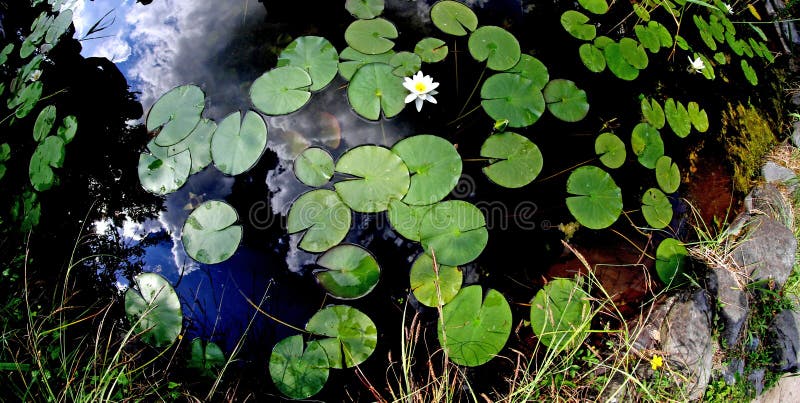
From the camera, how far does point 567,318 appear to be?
1.66 m

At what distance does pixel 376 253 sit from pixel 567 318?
2.84 feet

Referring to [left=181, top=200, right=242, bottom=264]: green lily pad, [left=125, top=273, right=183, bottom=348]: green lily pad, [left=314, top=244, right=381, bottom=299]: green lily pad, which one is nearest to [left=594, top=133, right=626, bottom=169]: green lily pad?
[left=314, top=244, right=381, bottom=299]: green lily pad

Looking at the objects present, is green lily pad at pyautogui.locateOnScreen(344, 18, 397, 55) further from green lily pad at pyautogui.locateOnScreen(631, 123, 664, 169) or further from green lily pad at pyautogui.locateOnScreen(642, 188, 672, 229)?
green lily pad at pyautogui.locateOnScreen(642, 188, 672, 229)

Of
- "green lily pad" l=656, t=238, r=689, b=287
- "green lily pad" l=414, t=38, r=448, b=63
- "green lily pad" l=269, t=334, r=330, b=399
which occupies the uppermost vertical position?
"green lily pad" l=414, t=38, r=448, b=63

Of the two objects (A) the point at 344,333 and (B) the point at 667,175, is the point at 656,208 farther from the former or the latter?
(A) the point at 344,333

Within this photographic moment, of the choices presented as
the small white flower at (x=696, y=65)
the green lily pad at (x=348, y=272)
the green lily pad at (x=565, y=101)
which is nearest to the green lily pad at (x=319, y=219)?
the green lily pad at (x=348, y=272)

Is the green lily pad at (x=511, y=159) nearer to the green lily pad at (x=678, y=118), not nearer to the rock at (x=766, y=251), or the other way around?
the green lily pad at (x=678, y=118)

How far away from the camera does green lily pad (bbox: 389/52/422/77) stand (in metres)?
1.95

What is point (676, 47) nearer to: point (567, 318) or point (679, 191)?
point (679, 191)

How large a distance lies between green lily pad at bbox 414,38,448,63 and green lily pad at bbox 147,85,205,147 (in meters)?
1.13

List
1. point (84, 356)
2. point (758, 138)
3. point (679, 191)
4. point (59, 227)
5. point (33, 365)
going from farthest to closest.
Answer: point (758, 138) → point (679, 191) → point (59, 227) → point (84, 356) → point (33, 365)

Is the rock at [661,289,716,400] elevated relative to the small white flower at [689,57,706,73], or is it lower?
lower

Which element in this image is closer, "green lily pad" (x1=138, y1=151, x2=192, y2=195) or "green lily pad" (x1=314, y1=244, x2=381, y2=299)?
"green lily pad" (x1=314, y1=244, x2=381, y2=299)

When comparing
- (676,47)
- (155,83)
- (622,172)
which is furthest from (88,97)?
(676,47)
